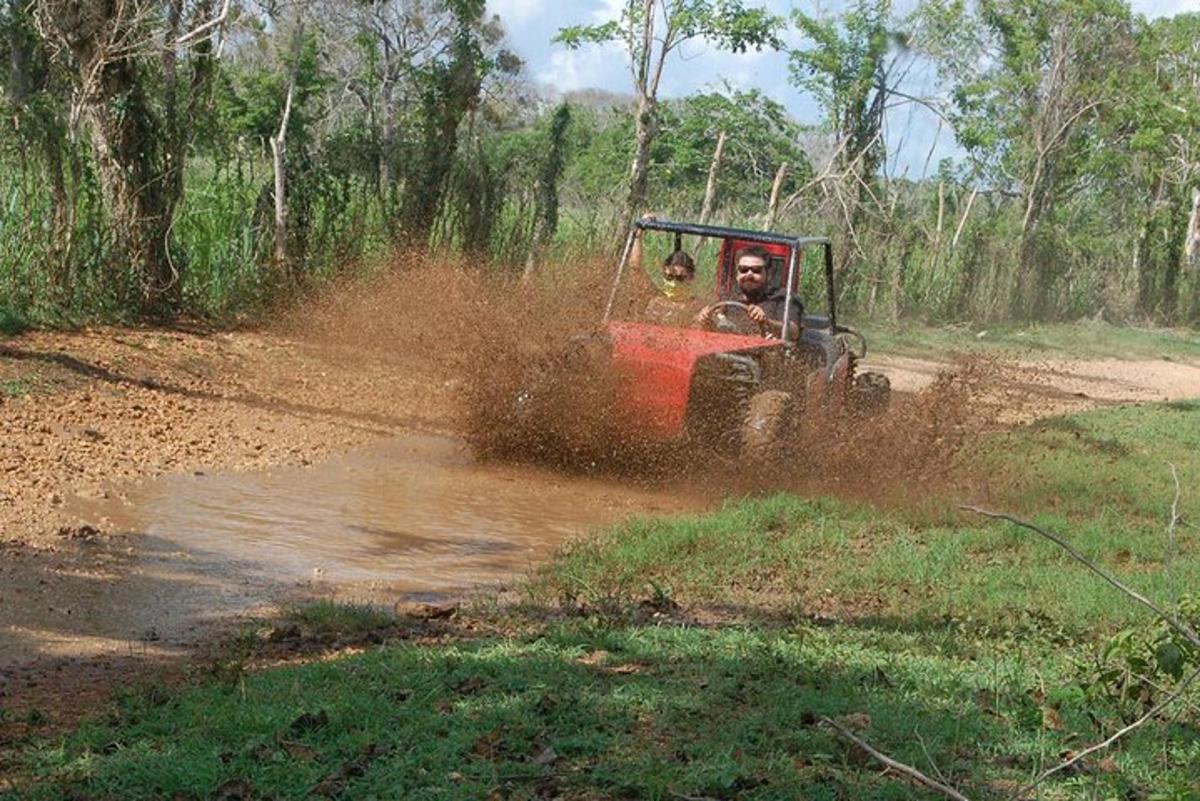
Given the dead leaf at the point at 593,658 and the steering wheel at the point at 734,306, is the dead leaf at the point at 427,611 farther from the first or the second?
the steering wheel at the point at 734,306

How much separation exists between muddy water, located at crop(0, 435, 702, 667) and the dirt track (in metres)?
0.04

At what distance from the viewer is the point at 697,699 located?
5.16 m

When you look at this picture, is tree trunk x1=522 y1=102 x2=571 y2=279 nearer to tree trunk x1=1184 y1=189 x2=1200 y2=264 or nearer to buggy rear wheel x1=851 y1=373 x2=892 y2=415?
buggy rear wheel x1=851 y1=373 x2=892 y2=415

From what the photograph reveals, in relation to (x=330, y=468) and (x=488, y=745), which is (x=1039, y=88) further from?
(x=488, y=745)

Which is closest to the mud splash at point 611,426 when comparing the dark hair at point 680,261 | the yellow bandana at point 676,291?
the yellow bandana at point 676,291

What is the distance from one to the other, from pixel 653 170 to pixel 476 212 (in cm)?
1209

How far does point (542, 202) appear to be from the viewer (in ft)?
66.5

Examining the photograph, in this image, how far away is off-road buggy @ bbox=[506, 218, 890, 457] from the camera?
404 inches

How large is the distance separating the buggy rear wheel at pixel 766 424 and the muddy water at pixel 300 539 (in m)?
0.54

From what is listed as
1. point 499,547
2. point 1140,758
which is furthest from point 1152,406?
point 1140,758

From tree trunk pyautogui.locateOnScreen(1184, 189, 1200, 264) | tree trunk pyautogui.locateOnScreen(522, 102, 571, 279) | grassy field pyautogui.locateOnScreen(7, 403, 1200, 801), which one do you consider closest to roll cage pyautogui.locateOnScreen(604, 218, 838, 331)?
grassy field pyautogui.locateOnScreen(7, 403, 1200, 801)

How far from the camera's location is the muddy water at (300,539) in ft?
22.4

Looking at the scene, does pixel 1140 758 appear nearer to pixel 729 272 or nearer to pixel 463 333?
pixel 729 272

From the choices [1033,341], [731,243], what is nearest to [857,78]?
[1033,341]
